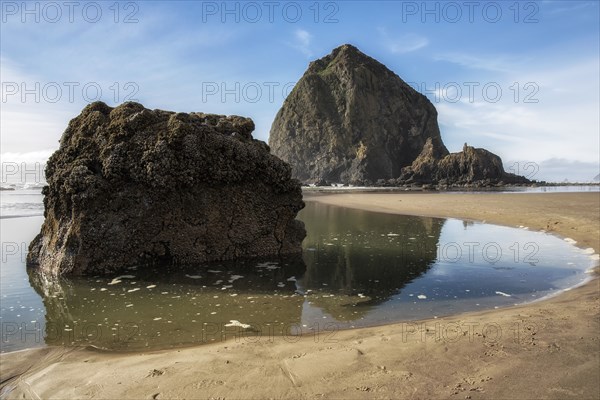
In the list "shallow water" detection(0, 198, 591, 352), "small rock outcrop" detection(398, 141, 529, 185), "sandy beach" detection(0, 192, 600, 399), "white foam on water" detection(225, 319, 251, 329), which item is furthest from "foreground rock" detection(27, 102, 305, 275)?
"small rock outcrop" detection(398, 141, 529, 185)

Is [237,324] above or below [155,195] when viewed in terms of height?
below

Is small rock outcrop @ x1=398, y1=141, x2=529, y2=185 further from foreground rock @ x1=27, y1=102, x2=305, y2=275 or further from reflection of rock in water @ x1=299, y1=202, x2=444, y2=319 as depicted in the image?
foreground rock @ x1=27, y1=102, x2=305, y2=275

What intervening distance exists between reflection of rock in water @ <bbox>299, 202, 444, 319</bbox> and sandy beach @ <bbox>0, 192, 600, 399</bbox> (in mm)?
1894

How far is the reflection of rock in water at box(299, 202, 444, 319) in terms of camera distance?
7965 millimetres

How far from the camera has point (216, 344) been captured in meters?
5.43

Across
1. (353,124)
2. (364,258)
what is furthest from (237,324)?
(353,124)

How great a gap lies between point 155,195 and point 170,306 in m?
3.80

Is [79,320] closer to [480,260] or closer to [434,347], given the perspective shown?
[434,347]

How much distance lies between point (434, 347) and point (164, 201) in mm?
7472

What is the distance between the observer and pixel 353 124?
11900 cm

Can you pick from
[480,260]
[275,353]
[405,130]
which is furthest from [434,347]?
[405,130]

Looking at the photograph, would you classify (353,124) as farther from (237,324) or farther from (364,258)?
(237,324)

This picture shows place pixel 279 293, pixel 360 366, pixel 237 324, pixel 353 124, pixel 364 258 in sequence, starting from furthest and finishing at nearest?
pixel 353 124, pixel 364 258, pixel 279 293, pixel 237 324, pixel 360 366

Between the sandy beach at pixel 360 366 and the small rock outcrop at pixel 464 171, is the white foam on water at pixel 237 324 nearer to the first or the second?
the sandy beach at pixel 360 366
